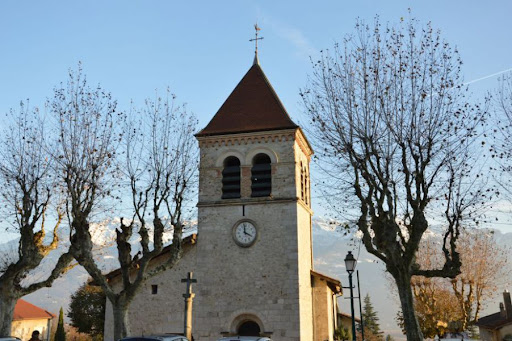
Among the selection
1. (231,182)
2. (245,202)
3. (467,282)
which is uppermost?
(231,182)

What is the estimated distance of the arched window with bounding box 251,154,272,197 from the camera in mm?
20500

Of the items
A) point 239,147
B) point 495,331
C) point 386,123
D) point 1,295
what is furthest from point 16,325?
point 386,123

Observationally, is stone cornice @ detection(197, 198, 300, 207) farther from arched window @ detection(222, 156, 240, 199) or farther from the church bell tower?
arched window @ detection(222, 156, 240, 199)

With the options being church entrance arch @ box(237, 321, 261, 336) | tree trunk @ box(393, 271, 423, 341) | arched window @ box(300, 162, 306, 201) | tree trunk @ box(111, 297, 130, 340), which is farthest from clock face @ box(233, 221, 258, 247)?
tree trunk @ box(393, 271, 423, 341)

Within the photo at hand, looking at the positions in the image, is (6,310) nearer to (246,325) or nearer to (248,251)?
(246,325)

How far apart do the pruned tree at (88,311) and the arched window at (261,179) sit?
16.7 metres

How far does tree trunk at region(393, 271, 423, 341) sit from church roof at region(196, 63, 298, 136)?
940 cm

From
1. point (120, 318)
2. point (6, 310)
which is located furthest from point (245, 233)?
point (6, 310)

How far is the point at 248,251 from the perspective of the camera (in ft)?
65.2

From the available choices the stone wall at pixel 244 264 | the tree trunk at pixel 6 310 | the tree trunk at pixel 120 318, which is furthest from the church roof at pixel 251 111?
the tree trunk at pixel 6 310

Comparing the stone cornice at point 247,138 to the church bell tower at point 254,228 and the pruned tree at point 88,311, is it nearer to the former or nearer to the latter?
the church bell tower at point 254,228

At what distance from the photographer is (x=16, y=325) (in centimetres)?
4822

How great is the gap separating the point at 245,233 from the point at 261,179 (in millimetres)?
2423

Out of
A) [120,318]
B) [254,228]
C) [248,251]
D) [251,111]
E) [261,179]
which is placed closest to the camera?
[120,318]
